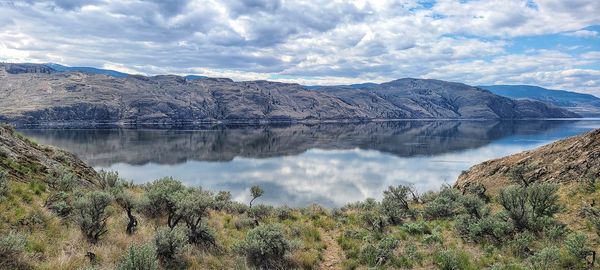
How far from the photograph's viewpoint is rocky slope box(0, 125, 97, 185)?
18.1 meters

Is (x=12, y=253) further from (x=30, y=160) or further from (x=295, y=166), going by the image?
(x=295, y=166)

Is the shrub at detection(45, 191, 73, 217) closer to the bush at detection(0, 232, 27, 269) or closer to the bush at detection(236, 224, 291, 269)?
the bush at detection(0, 232, 27, 269)

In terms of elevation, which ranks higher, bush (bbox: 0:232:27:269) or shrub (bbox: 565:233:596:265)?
bush (bbox: 0:232:27:269)

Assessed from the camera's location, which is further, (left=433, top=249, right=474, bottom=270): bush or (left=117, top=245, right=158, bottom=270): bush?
(left=433, top=249, right=474, bottom=270): bush

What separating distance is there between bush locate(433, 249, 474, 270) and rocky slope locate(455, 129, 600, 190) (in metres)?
12.9

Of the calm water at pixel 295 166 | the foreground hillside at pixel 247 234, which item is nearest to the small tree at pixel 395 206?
the foreground hillside at pixel 247 234

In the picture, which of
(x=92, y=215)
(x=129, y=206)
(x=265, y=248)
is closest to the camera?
(x=92, y=215)

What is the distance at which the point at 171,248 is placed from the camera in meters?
11.8

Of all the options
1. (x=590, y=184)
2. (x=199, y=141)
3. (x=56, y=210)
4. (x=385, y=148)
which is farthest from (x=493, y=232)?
(x=199, y=141)

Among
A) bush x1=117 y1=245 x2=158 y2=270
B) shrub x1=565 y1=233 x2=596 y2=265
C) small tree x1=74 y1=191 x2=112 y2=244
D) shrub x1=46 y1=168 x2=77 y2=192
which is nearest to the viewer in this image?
bush x1=117 y1=245 x2=158 y2=270

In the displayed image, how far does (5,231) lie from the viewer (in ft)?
35.7

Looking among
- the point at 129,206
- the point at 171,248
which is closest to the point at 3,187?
the point at 129,206

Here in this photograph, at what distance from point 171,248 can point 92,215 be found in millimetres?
3224

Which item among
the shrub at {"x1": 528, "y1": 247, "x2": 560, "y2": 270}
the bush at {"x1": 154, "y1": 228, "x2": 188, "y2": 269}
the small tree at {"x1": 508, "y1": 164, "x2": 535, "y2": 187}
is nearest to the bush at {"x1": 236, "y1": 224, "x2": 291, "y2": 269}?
the bush at {"x1": 154, "y1": 228, "x2": 188, "y2": 269}
